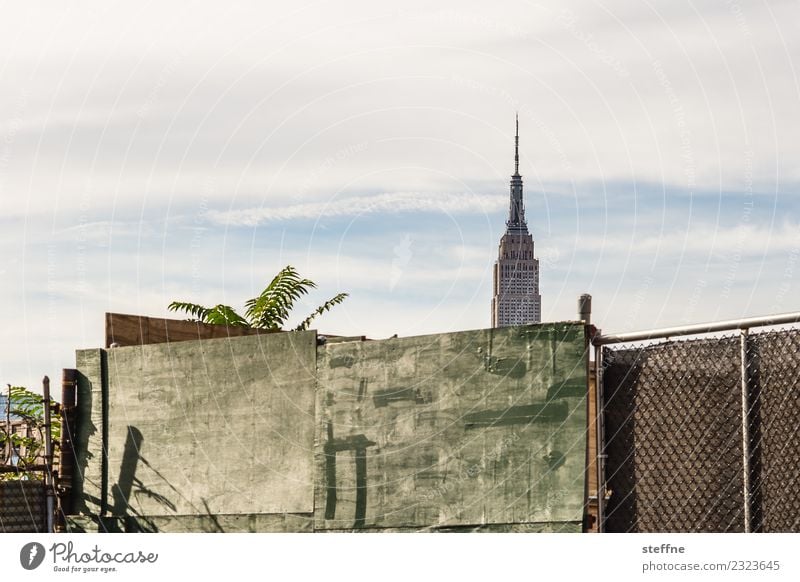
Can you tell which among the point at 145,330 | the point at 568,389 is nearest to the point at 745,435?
the point at 568,389

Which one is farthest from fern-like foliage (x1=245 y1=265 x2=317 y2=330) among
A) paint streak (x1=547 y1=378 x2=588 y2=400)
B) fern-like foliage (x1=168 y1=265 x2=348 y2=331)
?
paint streak (x1=547 y1=378 x2=588 y2=400)

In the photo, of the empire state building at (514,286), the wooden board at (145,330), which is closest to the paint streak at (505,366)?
the empire state building at (514,286)

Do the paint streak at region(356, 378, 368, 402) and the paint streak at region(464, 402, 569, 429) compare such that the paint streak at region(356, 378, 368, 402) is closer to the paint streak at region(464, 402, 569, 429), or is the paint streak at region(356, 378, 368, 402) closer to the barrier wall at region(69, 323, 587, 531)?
the barrier wall at region(69, 323, 587, 531)

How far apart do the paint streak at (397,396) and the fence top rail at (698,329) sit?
1732mm

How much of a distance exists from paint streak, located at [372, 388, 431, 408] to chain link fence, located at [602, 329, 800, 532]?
1.74 meters

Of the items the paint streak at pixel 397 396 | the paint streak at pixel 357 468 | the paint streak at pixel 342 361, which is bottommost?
the paint streak at pixel 357 468

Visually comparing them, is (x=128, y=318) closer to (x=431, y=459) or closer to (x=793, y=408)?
(x=431, y=459)

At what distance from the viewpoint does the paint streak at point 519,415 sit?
8.78m

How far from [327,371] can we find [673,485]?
11.8ft

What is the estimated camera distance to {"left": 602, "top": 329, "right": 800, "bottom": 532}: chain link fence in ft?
25.0

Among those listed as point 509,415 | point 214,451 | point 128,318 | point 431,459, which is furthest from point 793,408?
point 128,318

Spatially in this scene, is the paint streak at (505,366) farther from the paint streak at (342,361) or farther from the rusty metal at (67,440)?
the rusty metal at (67,440)

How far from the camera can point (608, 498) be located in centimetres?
853
